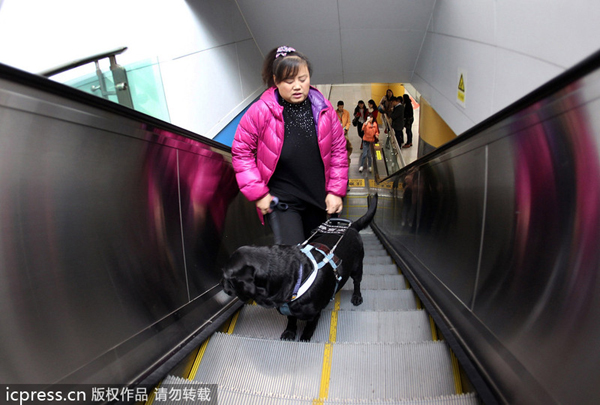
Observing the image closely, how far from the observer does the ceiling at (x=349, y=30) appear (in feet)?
20.1

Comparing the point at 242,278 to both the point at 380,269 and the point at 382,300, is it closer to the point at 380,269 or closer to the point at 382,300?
the point at 382,300

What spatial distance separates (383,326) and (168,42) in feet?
11.9

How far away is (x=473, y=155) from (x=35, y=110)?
2.16 metres

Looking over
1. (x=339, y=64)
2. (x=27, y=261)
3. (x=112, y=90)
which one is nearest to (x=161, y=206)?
(x=27, y=261)

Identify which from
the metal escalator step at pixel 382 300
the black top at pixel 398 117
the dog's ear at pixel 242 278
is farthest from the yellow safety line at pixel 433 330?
the black top at pixel 398 117

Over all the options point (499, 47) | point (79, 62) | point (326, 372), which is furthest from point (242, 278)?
point (499, 47)

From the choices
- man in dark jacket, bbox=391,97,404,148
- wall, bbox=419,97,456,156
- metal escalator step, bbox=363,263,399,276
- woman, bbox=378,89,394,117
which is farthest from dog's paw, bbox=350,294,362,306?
woman, bbox=378,89,394,117

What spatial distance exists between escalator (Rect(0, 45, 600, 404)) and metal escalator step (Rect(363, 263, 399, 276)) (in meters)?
1.17

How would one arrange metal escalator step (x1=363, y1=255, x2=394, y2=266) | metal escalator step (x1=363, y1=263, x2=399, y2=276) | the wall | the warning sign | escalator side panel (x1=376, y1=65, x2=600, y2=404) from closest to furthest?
escalator side panel (x1=376, y1=65, x2=600, y2=404) → metal escalator step (x1=363, y1=263, x2=399, y2=276) → metal escalator step (x1=363, y1=255, x2=394, y2=266) → the warning sign → the wall

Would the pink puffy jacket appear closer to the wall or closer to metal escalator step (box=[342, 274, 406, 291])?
metal escalator step (box=[342, 274, 406, 291])

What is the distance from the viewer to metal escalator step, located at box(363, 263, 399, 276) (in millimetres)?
3756

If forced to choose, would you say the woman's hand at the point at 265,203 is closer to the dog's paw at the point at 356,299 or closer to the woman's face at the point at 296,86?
the woman's face at the point at 296,86

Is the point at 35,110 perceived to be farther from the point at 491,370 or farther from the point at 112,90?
the point at 491,370

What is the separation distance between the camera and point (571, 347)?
1.12 metres
